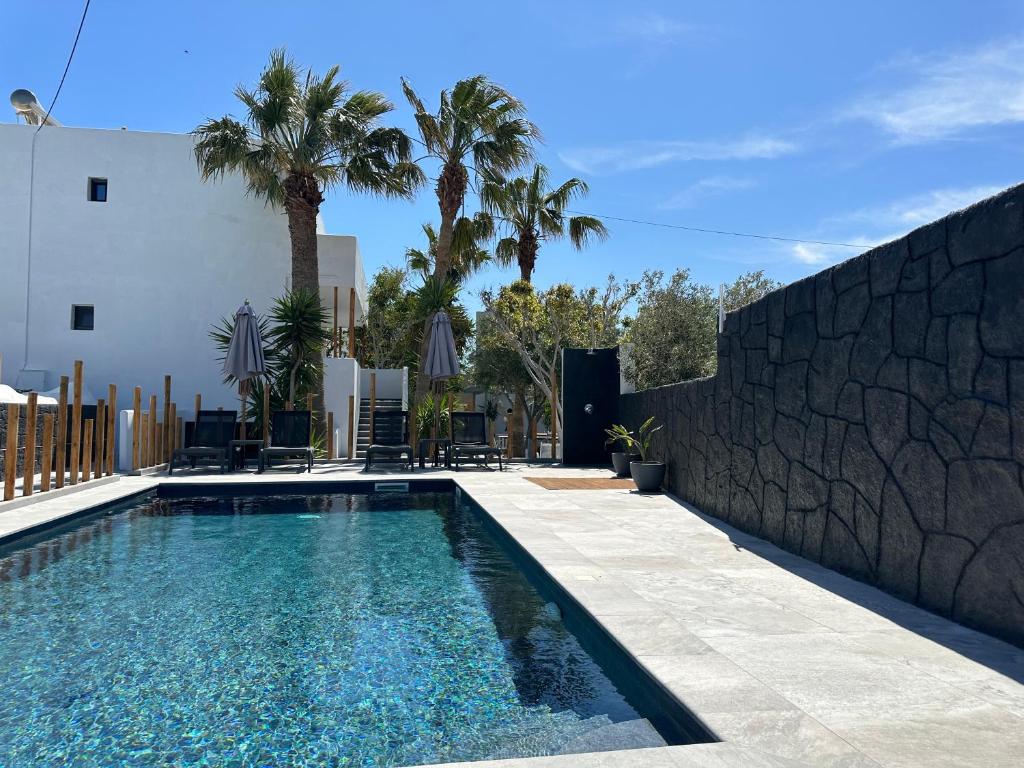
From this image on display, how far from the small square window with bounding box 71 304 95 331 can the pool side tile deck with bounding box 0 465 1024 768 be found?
47.3ft

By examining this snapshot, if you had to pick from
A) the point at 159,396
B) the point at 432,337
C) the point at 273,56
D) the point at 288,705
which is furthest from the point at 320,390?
the point at 288,705

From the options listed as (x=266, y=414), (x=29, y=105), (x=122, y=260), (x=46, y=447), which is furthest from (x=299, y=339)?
(x=29, y=105)

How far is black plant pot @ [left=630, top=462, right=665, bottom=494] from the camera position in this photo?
855 centimetres

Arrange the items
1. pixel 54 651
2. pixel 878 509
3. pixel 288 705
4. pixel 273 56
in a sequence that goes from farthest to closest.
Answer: pixel 273 56
pixel 878 509
pixel 54 651
pixel 288 705

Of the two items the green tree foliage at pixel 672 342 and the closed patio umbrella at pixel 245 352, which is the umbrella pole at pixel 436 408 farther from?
the green tree foliage at pixel 672 342

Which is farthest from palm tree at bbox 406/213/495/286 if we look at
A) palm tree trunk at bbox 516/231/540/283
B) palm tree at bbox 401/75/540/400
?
palm tree at bbox 401/75/540/400

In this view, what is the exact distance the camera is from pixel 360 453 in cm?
1496

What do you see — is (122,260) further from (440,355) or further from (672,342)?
(672,342)

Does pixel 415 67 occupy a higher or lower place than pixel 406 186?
higher

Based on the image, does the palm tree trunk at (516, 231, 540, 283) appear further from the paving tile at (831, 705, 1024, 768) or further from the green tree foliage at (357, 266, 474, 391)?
the paving tile at (831, 705, 1024, 768)

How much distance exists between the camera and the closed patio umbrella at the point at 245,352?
12047 mm

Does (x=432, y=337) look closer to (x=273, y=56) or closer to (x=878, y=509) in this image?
(x=273, y=56)

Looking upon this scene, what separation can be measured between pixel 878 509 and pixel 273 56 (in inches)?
548

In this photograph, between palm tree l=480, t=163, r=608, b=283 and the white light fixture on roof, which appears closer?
the white light fixture on roof
